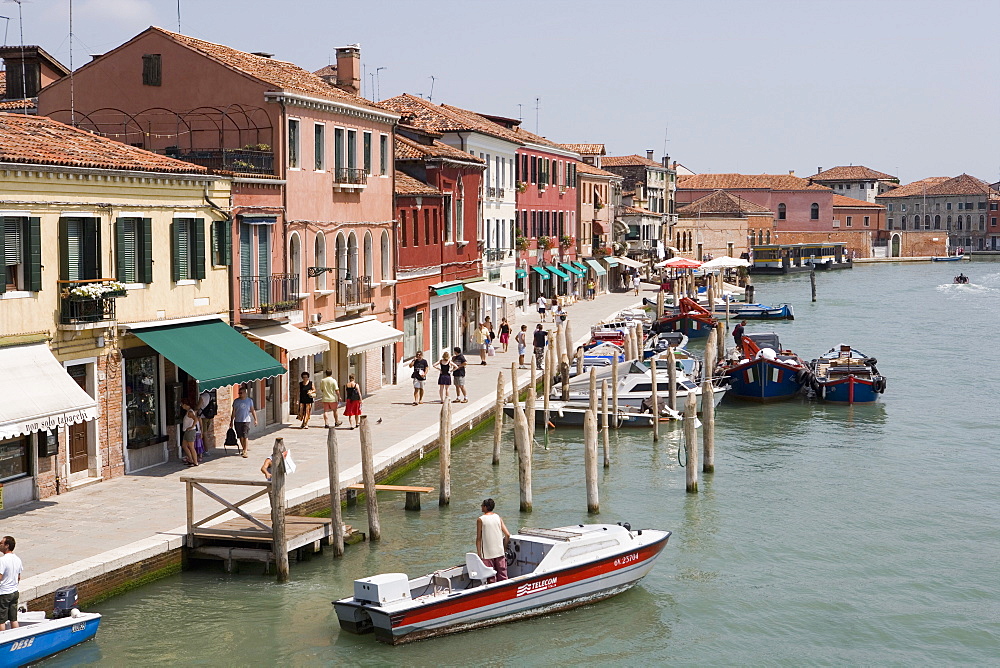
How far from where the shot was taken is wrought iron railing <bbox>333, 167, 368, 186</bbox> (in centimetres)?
3050

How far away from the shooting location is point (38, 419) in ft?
60.3

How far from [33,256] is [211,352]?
4.31 m

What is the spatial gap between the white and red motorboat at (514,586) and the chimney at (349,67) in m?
20.8

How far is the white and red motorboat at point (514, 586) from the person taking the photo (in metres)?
16.5

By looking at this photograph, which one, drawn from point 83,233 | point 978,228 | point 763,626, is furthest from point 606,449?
Result: point 978,228

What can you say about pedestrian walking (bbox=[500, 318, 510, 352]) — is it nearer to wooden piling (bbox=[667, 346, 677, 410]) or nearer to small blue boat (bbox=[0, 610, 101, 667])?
wooden piling (bbox=[667, 346, 677, 410])

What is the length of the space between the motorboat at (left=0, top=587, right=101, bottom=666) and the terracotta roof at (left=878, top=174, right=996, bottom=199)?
174 metres

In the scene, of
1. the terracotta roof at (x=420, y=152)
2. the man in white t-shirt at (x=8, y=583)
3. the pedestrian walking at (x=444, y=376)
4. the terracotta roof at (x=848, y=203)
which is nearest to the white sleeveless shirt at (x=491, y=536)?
the man in white t-shirt at (x=8, y=583)

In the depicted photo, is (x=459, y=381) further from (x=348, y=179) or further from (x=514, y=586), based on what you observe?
(x=514, y=586)

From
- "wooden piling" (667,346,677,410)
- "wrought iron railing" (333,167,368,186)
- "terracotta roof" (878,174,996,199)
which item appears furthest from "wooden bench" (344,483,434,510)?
"terracotta roof" (878,174,996,199)

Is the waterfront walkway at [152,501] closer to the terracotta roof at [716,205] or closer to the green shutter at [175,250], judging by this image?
the green shutter at [175,250]

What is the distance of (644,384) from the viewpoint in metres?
34.7

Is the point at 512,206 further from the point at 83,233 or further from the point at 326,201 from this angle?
the point at 83,233

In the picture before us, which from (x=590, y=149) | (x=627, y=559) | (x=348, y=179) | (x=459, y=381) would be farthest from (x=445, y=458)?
(x=590, y=149)
